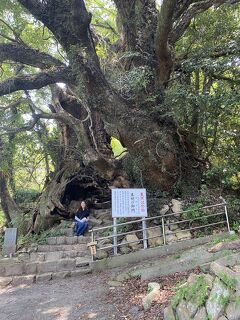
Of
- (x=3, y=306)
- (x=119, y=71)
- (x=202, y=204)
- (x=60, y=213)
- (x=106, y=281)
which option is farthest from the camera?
(x=60, y=213)

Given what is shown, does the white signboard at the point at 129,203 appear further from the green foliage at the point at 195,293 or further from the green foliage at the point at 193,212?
the green foliage at the point at 195,293

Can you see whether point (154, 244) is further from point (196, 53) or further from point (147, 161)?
point (196, 53)

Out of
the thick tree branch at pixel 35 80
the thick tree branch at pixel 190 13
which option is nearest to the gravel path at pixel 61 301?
the thick tree branch at pixel 35 80

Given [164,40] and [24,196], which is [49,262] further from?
[24,196]

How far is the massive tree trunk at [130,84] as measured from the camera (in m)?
7.31

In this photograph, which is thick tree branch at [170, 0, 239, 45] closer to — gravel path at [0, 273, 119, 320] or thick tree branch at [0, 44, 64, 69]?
thick tree branch at [0, 44, 64, 69]

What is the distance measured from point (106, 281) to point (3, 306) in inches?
78.0

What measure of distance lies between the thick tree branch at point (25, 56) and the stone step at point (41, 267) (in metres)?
5.16

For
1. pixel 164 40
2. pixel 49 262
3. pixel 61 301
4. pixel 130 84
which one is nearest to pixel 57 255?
pixel 49 262

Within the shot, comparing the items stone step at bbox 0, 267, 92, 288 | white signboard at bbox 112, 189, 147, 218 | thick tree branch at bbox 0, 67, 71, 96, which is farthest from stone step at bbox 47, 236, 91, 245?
thick tree branch at bbox 0, 67, 71, 96

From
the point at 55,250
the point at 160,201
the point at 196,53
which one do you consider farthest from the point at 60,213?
the point at 196,53

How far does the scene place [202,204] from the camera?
27.5ft

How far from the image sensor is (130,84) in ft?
26.7

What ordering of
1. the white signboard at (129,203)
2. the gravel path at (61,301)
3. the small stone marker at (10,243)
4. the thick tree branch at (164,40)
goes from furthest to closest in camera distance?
the small stone marker at (10,243), the white signboard at (129,203), the thick tree branch at (164,40), the gravel path at (61,301)
